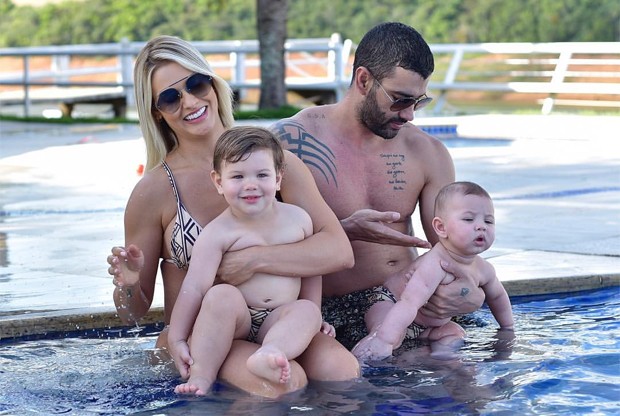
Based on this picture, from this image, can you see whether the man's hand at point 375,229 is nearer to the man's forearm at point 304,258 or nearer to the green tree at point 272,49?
the man's forearm at point 304,258

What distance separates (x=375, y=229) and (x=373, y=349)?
1.60ft

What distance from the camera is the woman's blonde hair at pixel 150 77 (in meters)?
4.31

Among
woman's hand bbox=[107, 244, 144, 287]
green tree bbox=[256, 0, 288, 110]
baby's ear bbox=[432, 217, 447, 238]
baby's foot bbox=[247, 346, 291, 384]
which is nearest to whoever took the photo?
baby's foot bbox=[247, 346, 291, 384]

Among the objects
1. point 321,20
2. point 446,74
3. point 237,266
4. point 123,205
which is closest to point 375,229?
point 237,266

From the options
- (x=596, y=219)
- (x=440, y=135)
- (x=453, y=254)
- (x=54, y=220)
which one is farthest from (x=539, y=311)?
(x=440, y=135)

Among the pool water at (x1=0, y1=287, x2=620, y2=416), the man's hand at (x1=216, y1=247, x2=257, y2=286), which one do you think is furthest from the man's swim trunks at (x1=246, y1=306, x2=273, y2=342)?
the pool water at (x1=0, y1=287, x2=620, y2=416)

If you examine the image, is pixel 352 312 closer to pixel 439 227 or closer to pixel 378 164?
pixel 439 227

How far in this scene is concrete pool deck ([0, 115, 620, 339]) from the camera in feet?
18.8

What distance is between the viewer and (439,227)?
4555mm

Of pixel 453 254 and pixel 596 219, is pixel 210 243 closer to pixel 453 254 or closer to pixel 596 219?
pixel 453 254

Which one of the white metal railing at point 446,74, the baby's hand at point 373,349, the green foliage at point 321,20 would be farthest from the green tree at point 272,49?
the green foliage at point 321,20

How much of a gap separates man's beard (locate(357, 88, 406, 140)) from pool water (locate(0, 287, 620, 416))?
0.95 m

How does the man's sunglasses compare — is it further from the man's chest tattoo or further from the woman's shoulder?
the woman's shoulder

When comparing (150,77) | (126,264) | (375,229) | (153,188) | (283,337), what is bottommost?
(283,337)
